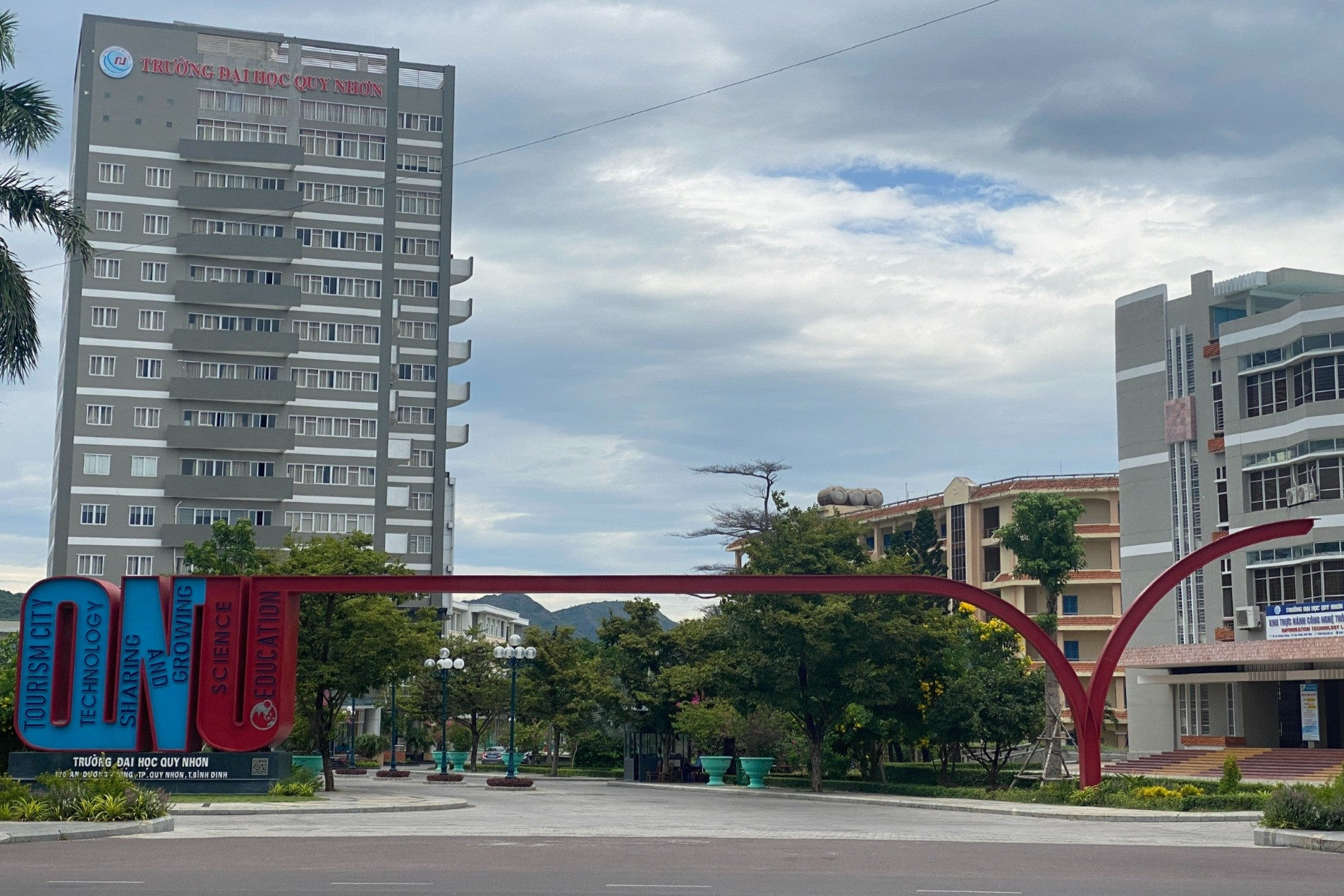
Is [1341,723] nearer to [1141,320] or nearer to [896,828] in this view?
[1141,320]

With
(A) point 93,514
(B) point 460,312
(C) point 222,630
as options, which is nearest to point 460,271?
(B) point 460,312

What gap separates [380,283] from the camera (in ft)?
317

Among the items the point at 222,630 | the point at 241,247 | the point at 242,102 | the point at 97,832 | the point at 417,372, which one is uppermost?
the point at 242,102

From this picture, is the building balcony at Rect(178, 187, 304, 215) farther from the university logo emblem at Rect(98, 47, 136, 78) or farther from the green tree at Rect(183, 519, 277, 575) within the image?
the green tree at Rect(183, 519, 277, 575)

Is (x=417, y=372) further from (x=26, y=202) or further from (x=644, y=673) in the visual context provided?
(x=26, y=202)

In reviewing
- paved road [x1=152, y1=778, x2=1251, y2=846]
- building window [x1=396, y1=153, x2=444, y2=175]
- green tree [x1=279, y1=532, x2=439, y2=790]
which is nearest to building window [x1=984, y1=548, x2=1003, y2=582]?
building window [x1=396, y1=153, x2=444, y2=175]

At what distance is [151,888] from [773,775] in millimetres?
40124

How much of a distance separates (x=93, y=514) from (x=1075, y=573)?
59.7 meters

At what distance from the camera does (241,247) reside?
92.7 metres

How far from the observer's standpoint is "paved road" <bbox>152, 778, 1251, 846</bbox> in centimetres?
2442

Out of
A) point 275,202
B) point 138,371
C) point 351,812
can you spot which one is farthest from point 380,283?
point 351,812

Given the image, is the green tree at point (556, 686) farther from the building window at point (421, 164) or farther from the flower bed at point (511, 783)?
the building window at point (421, 164)

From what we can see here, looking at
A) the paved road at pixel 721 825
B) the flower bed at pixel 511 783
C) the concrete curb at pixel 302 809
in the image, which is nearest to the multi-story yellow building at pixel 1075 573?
the flower bed at pixel 511 783

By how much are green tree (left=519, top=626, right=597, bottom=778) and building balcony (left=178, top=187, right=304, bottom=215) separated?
4135cm
